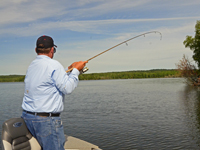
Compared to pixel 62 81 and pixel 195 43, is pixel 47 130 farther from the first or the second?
pixel 195 43

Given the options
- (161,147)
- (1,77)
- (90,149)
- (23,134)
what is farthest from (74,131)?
(1,77)

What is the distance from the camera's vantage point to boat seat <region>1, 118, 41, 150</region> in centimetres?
324

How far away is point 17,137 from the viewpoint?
330cm

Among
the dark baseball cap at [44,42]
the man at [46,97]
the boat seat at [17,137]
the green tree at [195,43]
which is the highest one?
the green tree at [195,43]

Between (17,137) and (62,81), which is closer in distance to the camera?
(62,81)

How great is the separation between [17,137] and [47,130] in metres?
0.51

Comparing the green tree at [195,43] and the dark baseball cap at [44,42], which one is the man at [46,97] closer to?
the dark baseball cap at [44,42]

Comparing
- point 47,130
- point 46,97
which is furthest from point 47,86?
point 47,130

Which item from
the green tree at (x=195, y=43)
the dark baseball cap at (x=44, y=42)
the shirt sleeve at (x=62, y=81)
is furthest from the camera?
the green tree at (x=195, y=43)

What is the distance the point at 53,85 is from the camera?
305cm

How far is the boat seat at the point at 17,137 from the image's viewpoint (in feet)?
10.6

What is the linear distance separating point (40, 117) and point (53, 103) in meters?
0.22

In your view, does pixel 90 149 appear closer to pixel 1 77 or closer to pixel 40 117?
pixel 40 117

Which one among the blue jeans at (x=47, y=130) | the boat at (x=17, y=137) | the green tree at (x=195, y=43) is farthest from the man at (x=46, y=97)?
the green tree at (x=195, y=43)
